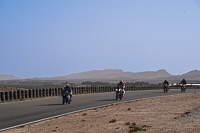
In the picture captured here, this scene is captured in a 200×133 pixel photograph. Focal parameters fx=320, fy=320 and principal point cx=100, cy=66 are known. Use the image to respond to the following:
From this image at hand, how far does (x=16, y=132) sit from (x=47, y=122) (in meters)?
2.23

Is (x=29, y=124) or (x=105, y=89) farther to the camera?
(x=105, y=89)

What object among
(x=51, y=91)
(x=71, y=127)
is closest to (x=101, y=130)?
(x=71, y=127)

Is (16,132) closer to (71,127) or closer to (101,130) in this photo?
Answer: (71,127)

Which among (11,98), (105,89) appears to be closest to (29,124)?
(11,98)

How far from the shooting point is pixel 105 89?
42656mm

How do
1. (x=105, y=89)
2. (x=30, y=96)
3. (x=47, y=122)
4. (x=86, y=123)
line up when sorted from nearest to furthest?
(x=86, y=123), (x=47, y=122), (x=30, y=96), (x=105, y=89)

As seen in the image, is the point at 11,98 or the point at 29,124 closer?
the point at 29,124

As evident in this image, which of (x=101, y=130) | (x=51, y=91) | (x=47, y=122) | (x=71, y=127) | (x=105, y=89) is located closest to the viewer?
(x=101, y=130)

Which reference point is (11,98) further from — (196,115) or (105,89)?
(105,89)

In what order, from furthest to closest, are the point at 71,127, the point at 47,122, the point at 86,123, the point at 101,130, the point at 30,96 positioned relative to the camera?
the point at 30,96 → the point at 47,122 → the point at 86,123 → the point at 71,127 → the point at 101,130

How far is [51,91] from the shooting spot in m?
30.3

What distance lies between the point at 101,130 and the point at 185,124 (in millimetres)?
2694

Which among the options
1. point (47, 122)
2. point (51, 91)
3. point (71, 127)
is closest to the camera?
point (71, 127)

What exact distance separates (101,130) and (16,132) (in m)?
2.82
